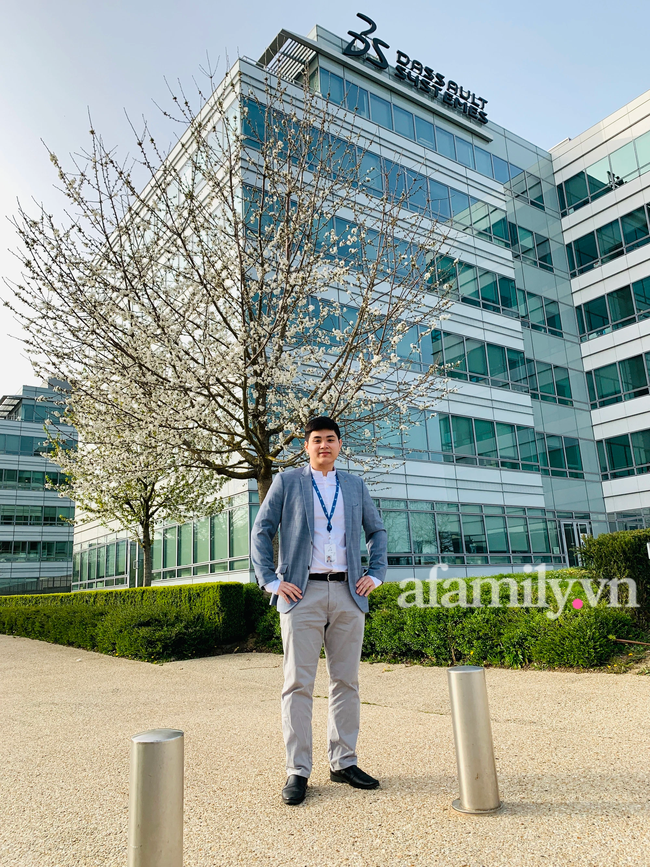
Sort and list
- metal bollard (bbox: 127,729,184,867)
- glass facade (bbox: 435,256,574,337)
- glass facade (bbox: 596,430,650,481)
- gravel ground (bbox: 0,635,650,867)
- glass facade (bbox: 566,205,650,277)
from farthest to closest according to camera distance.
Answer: glass facade (bbox: 566,205,650,277), glass facade (bbox: 596,430,650,481), glass facade (bbox: 435,256,574,337), gravel ground (bbox: 0,635,650,867), metal bollard (bbox: 127,729,184,867)

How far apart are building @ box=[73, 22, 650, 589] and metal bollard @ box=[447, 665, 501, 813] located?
15.7 meters

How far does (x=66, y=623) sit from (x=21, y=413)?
40.2 m

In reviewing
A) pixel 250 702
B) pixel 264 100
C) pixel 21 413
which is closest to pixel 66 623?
pixel 250 702

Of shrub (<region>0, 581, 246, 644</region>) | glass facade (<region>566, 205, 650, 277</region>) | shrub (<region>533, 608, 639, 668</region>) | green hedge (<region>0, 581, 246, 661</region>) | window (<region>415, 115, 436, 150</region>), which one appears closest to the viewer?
shrub (<region>533, 608, 639, 668</region>)

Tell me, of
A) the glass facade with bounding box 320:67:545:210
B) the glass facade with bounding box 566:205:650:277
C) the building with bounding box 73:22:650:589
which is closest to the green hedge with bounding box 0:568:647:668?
the building with bounding box 73:22:650:589

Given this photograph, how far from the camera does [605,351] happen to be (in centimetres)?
2583

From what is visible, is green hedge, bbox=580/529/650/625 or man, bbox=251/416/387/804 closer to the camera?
man, bbox=251/416/387/804

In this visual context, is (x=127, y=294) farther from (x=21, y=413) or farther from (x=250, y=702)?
(x=21, y=413)

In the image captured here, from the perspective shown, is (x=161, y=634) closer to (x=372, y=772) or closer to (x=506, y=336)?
(x=372, y=772)

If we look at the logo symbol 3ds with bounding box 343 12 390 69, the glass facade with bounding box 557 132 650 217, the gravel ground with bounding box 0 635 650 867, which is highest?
the logo symbol 3ds with bounding box 343 12 390 69

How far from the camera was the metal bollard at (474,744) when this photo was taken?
115 inches

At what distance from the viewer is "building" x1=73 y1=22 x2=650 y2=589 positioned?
67.5ft

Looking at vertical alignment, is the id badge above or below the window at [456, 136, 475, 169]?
below

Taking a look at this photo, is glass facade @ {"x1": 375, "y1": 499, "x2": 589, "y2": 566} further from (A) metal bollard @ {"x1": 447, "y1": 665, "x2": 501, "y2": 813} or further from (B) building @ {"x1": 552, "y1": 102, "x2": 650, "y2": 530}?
(A) metal bollard @ {"x1": 447, "y1": 665, "x2": 501, "y2": 813}
